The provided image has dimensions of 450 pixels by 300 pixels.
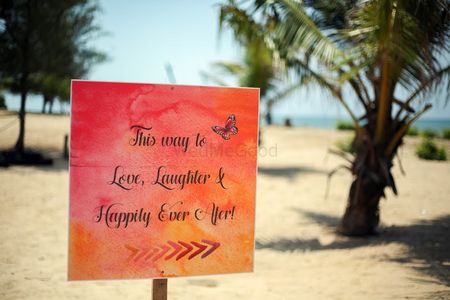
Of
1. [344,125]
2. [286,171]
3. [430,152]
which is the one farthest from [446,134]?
[286,171]

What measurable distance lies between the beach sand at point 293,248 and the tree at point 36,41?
3.95 metres

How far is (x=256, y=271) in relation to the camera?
4.53m

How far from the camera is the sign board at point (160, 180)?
216 cm

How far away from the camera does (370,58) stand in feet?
14.9

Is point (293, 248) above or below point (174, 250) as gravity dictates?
below

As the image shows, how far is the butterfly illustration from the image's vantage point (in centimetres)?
232

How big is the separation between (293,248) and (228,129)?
3615 mm

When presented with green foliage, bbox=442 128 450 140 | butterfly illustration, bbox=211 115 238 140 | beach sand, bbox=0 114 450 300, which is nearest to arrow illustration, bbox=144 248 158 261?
butterfly illustration, bbox=211 115 238 140

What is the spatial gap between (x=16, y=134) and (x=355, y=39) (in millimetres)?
14375

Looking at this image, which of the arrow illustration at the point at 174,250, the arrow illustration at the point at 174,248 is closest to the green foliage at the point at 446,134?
the arrow illustration at the point at 174,250

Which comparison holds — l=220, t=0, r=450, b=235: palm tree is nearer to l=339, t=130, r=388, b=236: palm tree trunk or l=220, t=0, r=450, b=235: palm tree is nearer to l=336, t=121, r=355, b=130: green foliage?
l=339, t=130, r=388, b=236: palm tree trunk

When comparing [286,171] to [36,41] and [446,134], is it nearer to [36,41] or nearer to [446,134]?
[36,41]

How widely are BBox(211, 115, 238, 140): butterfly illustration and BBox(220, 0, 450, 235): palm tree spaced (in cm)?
225

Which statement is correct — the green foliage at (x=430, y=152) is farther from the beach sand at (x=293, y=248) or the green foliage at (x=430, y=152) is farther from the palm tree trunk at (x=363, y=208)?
the palm tree trunk at (x=363, y=208)
